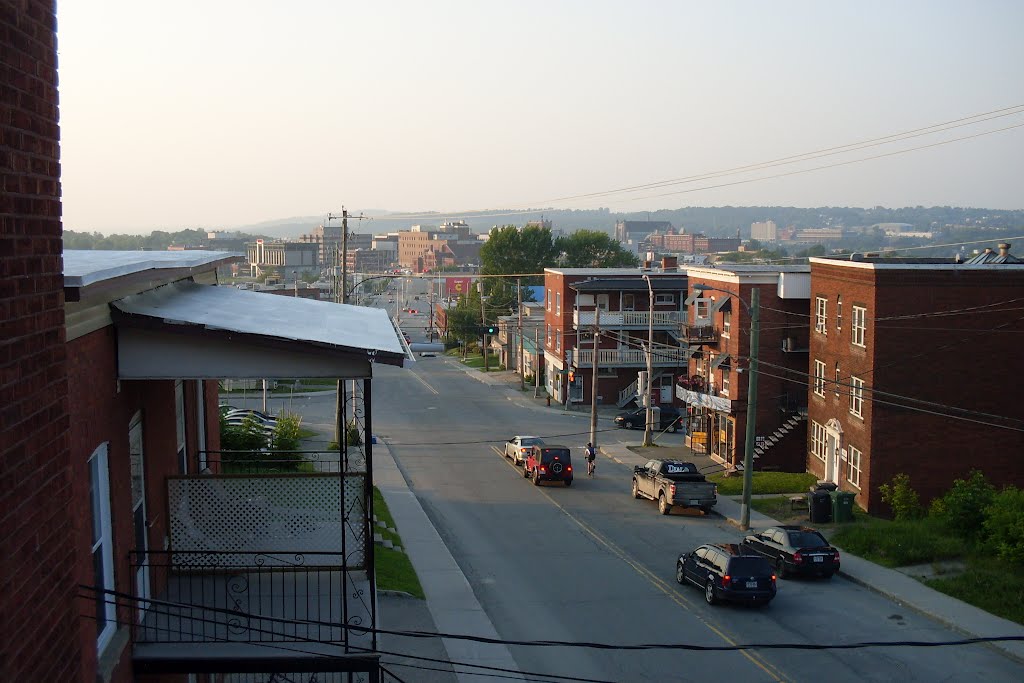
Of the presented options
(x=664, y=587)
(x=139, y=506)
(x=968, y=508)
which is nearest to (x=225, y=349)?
(x=139, y=506)

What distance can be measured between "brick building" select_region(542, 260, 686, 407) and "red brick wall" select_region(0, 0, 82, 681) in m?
53.2

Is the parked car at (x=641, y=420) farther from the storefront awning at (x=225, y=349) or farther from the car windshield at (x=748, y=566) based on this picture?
the storefront awning at (x=225, y=349)

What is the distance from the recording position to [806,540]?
83.3 feet

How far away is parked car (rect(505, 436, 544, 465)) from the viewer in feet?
131

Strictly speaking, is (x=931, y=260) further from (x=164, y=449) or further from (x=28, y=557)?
(x=28, y=557)

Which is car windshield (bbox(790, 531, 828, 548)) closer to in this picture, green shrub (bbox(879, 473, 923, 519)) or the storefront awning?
green shrub (bbox(879, 473, 923, 519))

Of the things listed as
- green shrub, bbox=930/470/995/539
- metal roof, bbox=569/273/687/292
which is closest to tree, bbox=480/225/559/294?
metal roof, bbox=569/273/687/292

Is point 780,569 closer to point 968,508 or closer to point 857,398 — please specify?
point 968,508

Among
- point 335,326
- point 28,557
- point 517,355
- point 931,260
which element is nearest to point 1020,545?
point 931,260

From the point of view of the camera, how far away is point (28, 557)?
12.6 ft

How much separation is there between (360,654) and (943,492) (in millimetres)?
27015

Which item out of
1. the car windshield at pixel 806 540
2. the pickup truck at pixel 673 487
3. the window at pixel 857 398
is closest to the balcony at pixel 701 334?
the pickup truck at pixel 673 487

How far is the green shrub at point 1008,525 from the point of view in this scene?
2378cm

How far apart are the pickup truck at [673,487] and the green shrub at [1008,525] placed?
893cm
